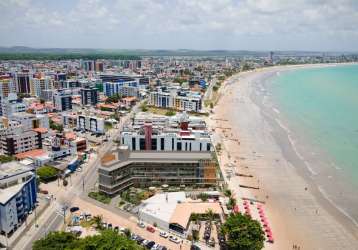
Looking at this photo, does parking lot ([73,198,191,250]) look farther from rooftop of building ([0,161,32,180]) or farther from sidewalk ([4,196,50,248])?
rooftop of building ([0,161,32,180])

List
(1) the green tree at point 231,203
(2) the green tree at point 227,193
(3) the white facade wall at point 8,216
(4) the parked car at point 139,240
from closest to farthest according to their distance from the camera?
(3) the white facade wall at point 8,216
(4) the parked car at point 139,240
(1) the green tree at point 231,203
(2) the green tree at point 227,193

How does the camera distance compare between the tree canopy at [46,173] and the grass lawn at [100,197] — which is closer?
the grass lawn at [100,197]

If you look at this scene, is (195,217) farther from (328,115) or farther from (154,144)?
(328,115)

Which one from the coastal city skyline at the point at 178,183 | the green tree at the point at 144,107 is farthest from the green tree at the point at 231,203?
the green tree at the point at 144,107

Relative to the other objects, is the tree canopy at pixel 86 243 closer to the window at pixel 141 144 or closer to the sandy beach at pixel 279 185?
the sandy beach at pixel 279 185

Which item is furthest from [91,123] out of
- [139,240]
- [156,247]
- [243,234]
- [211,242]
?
[243,234]

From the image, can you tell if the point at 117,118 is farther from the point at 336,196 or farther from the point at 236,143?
the point at 336,196

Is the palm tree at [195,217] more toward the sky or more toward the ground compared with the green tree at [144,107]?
more toward the ground
